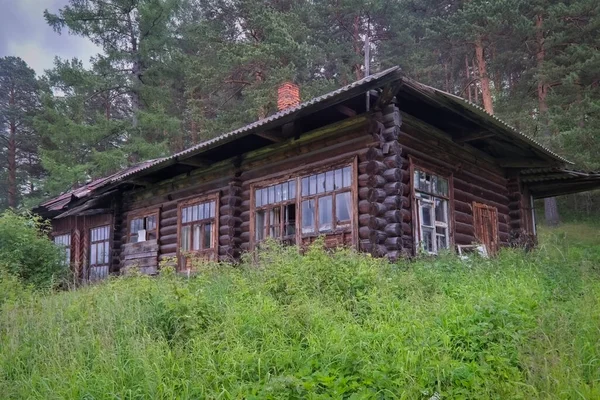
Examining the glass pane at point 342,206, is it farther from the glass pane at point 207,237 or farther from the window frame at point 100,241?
the window frame at point 100,241

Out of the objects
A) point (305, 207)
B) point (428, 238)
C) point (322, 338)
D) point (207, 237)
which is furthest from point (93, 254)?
point (322, 338)

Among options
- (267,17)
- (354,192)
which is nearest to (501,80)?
(267,17)

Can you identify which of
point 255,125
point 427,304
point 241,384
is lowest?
point 241,384

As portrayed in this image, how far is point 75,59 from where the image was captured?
22828 millimetres

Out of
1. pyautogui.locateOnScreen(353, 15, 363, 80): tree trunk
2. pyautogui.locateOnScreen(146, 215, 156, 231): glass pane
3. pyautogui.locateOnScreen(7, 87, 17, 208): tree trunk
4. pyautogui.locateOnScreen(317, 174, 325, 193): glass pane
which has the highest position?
pyautogui.locateOnScreen(353, 15, 363, 80): tree trunk

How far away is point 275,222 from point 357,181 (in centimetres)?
240

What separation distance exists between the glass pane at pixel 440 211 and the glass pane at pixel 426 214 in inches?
11.5

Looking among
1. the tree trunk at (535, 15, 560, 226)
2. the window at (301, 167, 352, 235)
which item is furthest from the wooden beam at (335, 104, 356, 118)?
the tree trunk at (535, 15, 560, 226)

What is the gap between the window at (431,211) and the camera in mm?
8734

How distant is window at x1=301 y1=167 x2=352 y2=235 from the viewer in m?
8.57

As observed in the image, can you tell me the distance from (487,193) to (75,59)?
2062 cm

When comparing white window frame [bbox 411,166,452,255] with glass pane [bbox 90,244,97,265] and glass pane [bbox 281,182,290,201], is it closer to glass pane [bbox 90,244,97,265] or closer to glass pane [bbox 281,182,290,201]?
glass pane [bbox 281,182,290,201]

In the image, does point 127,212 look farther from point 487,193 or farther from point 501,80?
point 501,80

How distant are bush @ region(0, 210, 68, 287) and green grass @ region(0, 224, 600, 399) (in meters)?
5.61
